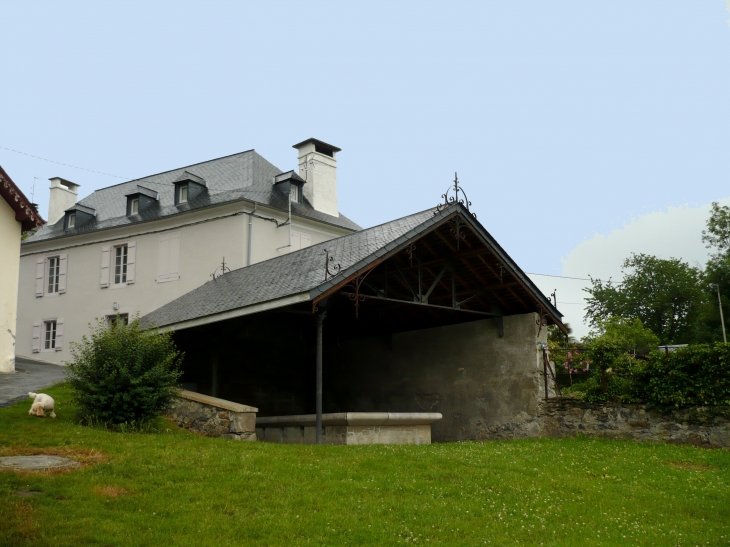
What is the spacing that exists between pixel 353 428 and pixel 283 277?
3412mm

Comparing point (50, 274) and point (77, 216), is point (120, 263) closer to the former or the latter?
point (77, 216)

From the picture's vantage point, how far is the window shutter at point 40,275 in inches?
1233

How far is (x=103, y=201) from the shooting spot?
1296 inches

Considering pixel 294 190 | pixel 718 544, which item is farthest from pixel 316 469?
pixel 294 190

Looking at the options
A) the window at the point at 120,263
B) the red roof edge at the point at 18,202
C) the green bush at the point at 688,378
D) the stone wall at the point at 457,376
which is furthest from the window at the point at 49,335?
the green bush at the point at 688,378

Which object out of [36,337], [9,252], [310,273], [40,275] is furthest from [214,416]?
[40,275]

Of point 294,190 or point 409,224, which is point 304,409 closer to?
point 409,224

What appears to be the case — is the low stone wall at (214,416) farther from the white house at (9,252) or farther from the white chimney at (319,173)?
the white chimney at (319,173)

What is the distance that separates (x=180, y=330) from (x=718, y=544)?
35.7 feet

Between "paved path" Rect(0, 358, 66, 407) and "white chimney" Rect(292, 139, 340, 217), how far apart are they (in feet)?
37.4

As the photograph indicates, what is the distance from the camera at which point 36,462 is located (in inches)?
355

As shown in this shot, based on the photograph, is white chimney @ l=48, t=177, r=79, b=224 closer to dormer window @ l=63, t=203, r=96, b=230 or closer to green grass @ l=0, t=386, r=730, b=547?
dormer window @ l=63, t=203, r=96, b=230

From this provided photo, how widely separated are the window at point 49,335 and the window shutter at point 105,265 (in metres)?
3.31

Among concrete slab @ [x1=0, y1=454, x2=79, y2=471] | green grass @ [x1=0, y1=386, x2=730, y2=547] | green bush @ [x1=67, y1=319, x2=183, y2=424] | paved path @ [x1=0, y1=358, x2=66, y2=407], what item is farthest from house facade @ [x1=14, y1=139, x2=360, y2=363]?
concrete slab @ [x1=0, y1=454, x2=79, y2=471]
